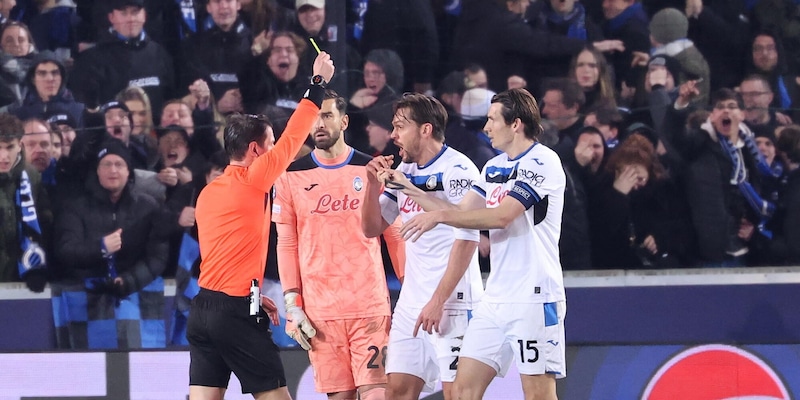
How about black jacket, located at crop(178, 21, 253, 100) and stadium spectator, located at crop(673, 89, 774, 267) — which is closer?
stadium spectator, located at crop(673, 89, 774, 267)

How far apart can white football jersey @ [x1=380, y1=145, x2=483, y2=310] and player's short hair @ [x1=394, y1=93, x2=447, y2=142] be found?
10cm

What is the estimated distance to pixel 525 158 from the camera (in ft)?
14.7

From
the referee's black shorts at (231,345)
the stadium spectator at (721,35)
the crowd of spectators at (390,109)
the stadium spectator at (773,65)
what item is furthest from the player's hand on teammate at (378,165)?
the stadium spectator at (773,65)

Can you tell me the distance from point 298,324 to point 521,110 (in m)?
1.41

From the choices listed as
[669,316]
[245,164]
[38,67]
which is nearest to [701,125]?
[669,316]

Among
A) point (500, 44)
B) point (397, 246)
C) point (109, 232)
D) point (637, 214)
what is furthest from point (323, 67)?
point (109, 232)

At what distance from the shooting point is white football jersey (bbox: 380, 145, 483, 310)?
15.7 ft

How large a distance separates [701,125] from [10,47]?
180 inches

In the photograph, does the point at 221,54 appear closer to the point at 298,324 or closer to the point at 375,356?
the point at 298,324

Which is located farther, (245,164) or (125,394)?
(125,394)

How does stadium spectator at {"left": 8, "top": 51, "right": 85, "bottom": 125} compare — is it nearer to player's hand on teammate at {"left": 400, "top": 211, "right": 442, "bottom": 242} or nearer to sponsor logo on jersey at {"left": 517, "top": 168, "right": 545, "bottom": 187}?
player's hand on teammate at {"left": 400, "top": 211, "right": 442, "bottom": 242}

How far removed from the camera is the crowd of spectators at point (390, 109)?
6.76 m

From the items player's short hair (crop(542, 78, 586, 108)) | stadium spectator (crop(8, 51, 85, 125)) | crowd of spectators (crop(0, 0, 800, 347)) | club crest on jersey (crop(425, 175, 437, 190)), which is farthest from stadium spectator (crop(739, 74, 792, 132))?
stadium spectator (crop(8, 51, 85, 125))

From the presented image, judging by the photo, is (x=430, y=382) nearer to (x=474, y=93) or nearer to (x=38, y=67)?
(x=474, y=93)
